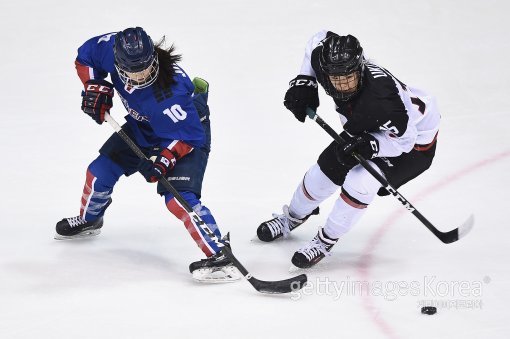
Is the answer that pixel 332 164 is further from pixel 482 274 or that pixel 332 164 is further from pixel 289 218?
pixel 482 274

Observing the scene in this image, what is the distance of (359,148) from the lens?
4.30 metres

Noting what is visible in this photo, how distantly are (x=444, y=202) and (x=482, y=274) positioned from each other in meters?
0.95

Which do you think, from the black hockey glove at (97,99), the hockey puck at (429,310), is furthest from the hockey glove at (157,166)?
the hockey puck at (429,310)

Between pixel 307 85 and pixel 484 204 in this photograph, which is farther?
pixel 484 204

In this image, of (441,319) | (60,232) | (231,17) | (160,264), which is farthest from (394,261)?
(231,17)

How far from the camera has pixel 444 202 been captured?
5.30 m

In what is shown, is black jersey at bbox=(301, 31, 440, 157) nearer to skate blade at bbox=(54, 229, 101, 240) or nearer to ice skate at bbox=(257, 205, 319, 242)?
ice skate at bbox=(257, 205, 319, 242)

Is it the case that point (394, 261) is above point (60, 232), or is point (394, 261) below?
below

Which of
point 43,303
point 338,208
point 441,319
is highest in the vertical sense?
point 338,208

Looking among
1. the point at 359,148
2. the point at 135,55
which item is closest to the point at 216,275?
the point at 359,148

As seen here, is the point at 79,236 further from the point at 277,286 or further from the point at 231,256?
the point at 277,286

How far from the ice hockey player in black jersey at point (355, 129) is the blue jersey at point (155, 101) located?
0.53 meters

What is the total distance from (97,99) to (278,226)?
120 centimetres

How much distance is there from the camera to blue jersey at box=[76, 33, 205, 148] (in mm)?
4301
